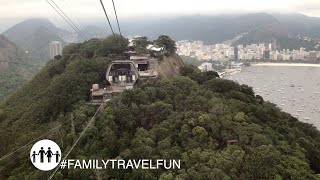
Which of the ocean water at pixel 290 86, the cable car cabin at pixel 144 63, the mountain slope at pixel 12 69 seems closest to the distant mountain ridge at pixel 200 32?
the mountain slope at pixel 12 69

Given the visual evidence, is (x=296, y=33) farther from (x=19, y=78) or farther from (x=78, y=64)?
(x=78, y=64)

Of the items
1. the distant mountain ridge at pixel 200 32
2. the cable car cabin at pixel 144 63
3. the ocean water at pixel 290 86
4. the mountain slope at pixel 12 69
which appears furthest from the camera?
the distant mountain ridge at pixel 200 32

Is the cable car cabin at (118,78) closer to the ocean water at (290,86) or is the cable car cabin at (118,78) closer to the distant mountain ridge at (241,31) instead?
the ocean water at (290,86)

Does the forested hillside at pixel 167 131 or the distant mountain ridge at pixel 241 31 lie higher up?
the distant mountain ridge at pixel 241 31

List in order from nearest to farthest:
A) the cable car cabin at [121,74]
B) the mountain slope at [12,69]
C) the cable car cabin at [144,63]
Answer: the cable car cabin at [121,74] < the cable car cabin at [144,63] < the mountain slope at [12,69]

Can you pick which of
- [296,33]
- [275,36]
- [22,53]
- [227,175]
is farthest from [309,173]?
A: [296,33]
